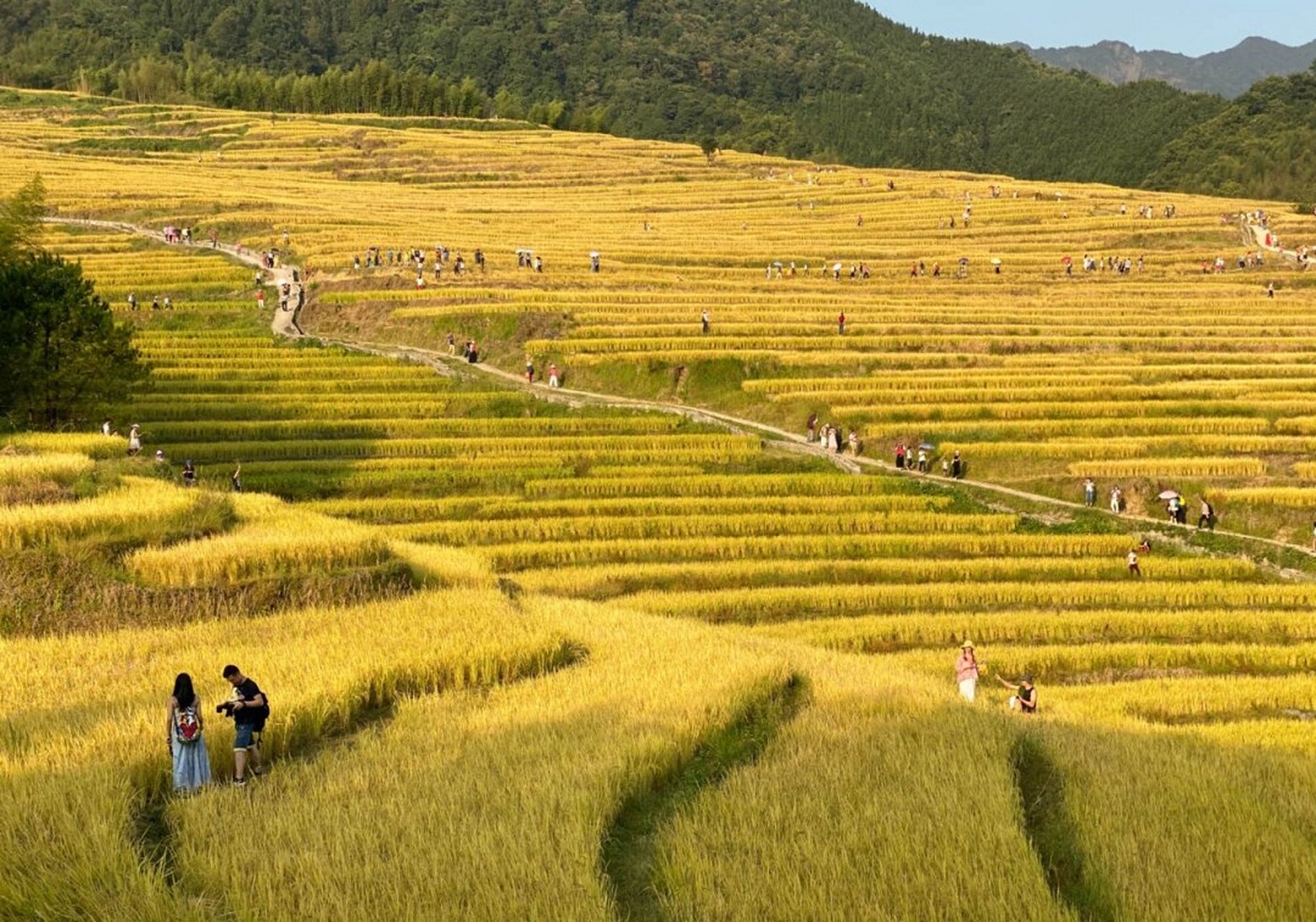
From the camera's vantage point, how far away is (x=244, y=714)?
997 centimetres

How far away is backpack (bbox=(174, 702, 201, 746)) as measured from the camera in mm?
9516

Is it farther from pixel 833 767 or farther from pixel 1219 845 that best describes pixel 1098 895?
pixel 833 767

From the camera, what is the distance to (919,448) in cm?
3416

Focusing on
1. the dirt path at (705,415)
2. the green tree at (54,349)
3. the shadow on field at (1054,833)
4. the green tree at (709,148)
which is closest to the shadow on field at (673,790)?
the shadow on field at (1054,833)

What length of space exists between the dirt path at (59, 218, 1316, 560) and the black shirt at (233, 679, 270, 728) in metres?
26.2

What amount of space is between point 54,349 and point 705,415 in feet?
76.2

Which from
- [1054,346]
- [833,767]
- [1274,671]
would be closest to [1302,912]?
[833,767]

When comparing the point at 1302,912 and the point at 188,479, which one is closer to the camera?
the point at 1302,912

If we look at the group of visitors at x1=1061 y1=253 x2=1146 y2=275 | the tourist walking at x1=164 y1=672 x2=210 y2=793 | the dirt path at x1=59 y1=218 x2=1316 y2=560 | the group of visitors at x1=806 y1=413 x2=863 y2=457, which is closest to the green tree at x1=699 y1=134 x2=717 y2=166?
the group of visitors at x1=1061 y1=253 x2=1146 y2=275

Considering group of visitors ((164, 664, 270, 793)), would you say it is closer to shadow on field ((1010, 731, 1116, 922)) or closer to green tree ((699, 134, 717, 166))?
shadow on field ((1010, 731, 1116, 922))

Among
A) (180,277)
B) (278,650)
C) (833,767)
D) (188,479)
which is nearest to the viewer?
(833,767)

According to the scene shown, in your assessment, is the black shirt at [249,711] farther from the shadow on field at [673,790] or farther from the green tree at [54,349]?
the green tree at [54,349]

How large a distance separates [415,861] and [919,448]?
28839mm

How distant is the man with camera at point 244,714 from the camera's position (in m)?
9.98
